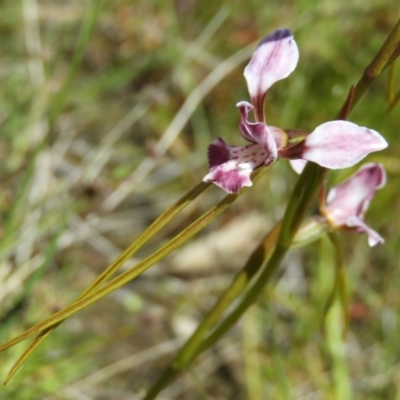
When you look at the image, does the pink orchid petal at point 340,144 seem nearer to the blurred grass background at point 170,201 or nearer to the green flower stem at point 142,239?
the green flower stem at point 142,239

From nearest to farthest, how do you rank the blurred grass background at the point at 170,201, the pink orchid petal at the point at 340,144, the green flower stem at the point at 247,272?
the pink orchid petal at the point at 340,144
the green flower stem at the point at 247,272
the blurred grass background at the point at 170,201

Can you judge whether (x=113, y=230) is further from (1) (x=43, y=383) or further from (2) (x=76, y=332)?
(1) (x=43, y=383)

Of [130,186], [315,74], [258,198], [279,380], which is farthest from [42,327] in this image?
[315,74]

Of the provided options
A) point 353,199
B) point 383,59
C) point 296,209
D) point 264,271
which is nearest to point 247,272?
point 264,271

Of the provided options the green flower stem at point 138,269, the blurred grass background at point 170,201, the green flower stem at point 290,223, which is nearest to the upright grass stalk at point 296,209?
the green flower stem at point 290,223

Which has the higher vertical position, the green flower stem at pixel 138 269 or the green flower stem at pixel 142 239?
the green flower stem at pixel 142 239

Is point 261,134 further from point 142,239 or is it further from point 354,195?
point 354,195

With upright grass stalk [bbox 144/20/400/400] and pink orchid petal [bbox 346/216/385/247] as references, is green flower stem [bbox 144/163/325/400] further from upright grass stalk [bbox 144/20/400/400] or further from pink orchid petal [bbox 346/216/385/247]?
pink orchid petal [bbox 346/216/385/247]
